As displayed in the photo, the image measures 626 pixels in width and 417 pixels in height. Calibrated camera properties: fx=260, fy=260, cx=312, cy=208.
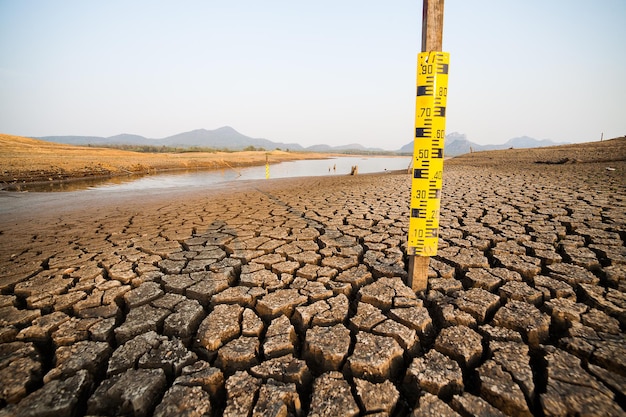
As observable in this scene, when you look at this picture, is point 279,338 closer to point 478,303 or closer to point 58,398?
point 58,398

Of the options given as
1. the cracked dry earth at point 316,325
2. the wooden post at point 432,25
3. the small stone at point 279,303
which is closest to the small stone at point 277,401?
the cracked dry earth at point 316,325

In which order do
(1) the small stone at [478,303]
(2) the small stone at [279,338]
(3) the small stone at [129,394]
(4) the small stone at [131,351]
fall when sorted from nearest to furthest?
(3) the small stone at [129,394]
(4) the small stone at [131,351]
(2) the small stone at [279,338]
(1) the small stone at [478,303]

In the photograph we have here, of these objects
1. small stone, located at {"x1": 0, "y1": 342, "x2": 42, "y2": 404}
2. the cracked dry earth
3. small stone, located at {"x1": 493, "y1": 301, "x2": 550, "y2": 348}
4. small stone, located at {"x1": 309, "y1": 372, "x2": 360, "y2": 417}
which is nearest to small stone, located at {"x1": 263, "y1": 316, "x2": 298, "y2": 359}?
the cracked dry earth

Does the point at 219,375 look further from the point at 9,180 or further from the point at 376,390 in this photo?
the point at 9,180

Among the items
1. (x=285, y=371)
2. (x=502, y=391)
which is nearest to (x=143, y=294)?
(x=285, y=371)

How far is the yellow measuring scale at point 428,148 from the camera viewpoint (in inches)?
72.3

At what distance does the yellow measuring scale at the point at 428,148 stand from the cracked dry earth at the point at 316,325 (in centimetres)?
53

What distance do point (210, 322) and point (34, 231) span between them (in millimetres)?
4431

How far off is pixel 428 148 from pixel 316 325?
4.97 feet

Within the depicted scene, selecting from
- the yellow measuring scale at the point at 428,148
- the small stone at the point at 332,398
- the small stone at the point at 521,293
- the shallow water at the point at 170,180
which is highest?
the yellow measuring scale at the point at 428,148

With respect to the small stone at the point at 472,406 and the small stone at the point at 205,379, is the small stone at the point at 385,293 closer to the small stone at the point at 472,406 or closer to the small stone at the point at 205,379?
the small stone at the point at 472,406

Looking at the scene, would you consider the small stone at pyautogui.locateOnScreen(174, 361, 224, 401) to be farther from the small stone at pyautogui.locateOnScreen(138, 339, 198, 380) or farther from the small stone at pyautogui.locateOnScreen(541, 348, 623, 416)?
the small stone at pyautogui.locateOnScreen(541, 348, 623, 416)

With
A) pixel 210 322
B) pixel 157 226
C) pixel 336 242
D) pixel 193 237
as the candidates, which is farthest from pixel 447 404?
pixel 157 226

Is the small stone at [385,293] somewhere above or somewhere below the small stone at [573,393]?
above
